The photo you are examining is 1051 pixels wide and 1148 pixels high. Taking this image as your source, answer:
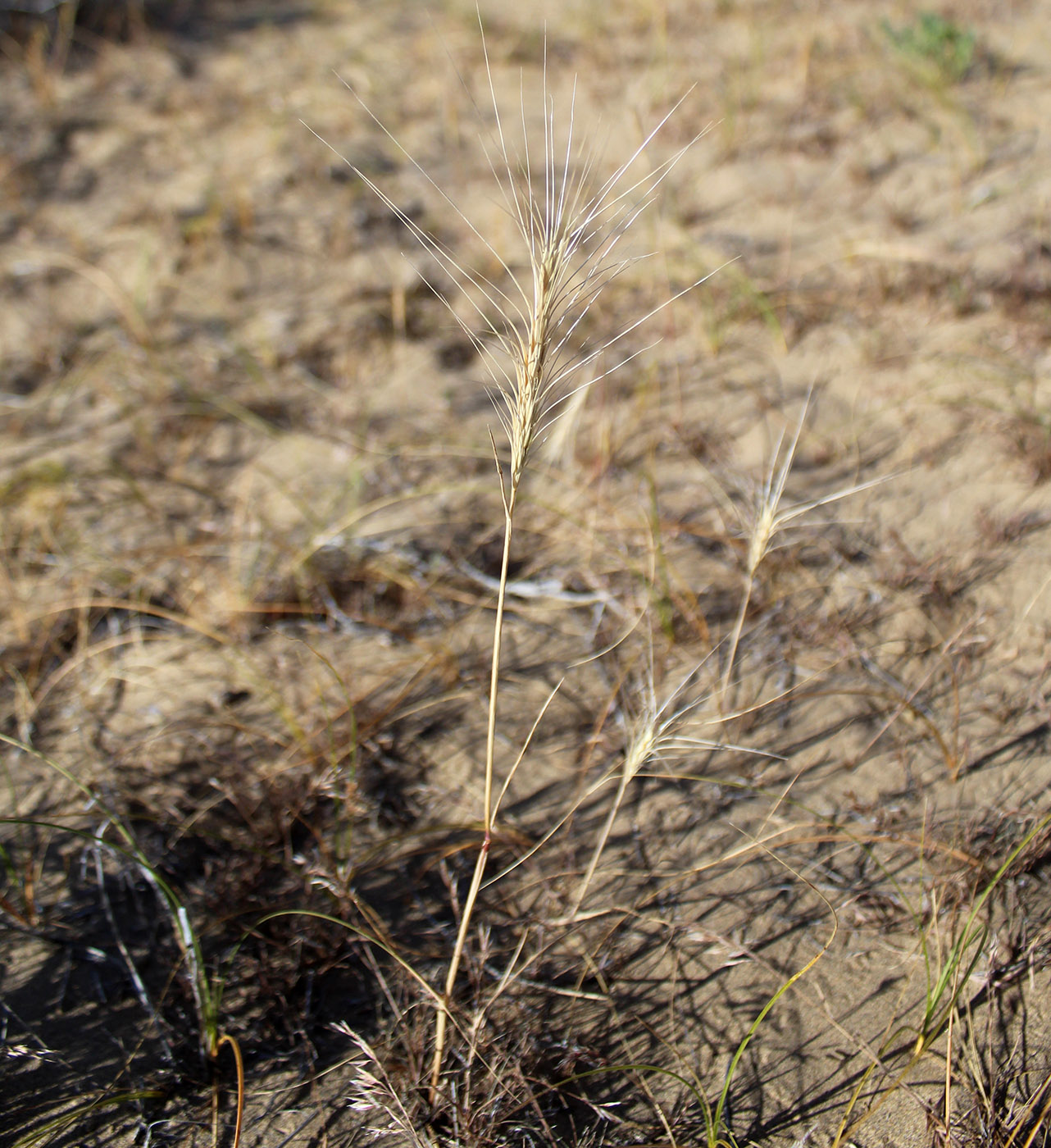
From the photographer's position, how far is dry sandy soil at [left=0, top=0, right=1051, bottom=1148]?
1420 mm

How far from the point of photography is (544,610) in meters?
2.04

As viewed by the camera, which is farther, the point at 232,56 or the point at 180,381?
the point at 232,56

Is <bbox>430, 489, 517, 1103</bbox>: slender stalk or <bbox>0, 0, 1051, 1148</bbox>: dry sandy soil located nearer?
<bbox>430, 489, 517, 1103</bbox>: slender stalk

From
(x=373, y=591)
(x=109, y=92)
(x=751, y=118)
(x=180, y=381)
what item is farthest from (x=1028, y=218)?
(x=109, y=92)

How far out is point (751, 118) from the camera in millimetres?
3223

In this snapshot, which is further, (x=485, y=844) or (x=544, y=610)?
(x=544, y=610)

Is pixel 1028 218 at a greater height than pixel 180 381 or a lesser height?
greater

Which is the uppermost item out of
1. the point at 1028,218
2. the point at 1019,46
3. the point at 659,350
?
the point at 1019,46

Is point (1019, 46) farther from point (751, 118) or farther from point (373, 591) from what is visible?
point (373, 591)

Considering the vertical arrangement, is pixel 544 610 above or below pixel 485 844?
below

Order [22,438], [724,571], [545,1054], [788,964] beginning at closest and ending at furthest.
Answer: [545,1054] → [788,964] → [724,571] → [22,438]

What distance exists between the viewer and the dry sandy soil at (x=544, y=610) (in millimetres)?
1420

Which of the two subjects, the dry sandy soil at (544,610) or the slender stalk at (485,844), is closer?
the slender stalk at (485,844)

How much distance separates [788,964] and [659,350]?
1711 millimetres
